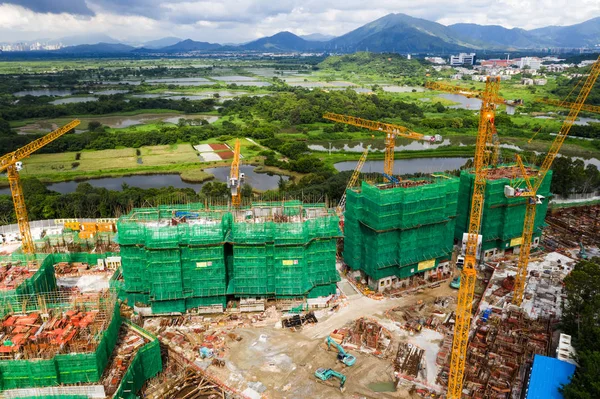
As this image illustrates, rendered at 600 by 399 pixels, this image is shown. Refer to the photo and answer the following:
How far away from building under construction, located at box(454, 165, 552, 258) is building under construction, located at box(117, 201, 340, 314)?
53.2ft

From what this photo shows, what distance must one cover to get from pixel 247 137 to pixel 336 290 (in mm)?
68116

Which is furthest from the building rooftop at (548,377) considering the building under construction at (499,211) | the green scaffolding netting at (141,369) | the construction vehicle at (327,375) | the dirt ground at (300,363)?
the green scaffolding netting at (141,369)

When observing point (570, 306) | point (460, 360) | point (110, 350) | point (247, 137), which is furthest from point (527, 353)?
point (247, 137)

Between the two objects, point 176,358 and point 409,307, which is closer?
point 176,358

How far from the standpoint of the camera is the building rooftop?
2317 centimetres

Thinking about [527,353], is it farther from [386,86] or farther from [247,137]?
[386,86]

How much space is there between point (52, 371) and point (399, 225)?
84.8 feet

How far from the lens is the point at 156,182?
7075 cm

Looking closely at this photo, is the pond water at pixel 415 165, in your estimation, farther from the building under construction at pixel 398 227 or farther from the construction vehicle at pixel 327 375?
the construction vehicle at pixel 327 375

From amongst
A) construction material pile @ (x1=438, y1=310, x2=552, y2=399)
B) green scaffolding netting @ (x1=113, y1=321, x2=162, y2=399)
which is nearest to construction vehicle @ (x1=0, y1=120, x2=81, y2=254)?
green scaffolding netting @ (x1=113, y1=321, x2=162, y2=399)

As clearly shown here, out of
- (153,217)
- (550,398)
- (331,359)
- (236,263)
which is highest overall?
→ (153,217)

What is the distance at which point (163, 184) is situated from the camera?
228 ft

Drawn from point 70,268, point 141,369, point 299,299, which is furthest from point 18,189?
point 299,299

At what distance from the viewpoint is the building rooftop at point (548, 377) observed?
2317 cm
